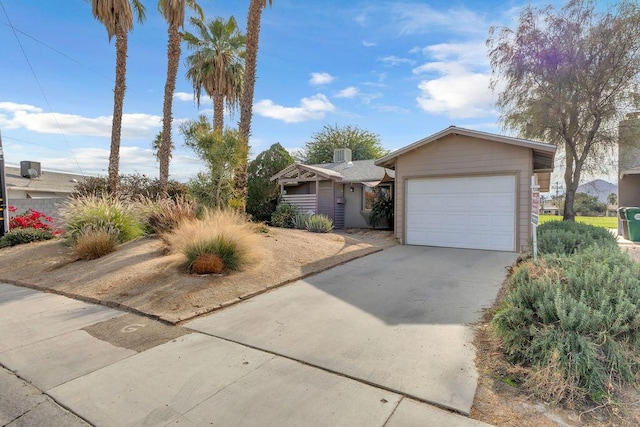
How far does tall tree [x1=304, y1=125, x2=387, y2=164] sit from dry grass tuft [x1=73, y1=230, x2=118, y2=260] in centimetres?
2526

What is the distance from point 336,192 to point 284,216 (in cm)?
317

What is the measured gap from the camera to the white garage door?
32.6 ft

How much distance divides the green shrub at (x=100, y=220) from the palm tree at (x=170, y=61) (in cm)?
555

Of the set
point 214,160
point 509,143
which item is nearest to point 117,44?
point 214,160

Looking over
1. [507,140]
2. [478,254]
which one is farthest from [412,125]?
[478,254]

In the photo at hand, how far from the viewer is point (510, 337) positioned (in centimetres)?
338

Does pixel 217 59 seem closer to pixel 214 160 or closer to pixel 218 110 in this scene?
pixel 218 110

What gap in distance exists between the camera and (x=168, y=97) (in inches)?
620

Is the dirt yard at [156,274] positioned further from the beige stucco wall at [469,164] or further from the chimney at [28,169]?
the chimney at [28,169]

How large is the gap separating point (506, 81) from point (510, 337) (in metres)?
13.8

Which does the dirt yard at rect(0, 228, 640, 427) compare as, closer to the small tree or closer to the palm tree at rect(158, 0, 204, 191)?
the palm tree at rect(158, 0, 204, 191)

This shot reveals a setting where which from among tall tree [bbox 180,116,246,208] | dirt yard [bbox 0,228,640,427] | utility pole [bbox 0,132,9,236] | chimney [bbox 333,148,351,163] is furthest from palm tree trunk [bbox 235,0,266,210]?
chimney [bbox 333,148,351,163]

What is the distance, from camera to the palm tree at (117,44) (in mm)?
13703

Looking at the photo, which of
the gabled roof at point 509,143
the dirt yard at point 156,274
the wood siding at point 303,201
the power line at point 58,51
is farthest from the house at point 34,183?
the gabled roof at point 509,143
